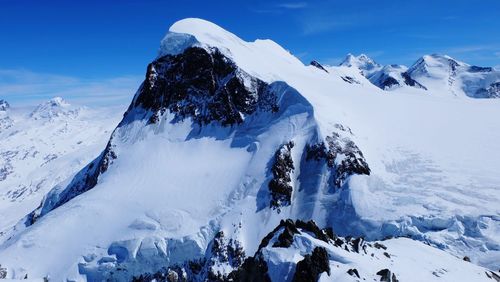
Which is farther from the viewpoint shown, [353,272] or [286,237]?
[286,237]

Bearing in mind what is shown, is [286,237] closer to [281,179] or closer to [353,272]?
[353,272]

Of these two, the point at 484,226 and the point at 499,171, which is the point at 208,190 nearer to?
the point at 484,226

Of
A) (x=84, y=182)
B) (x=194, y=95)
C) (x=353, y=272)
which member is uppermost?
(x=194, y=95)

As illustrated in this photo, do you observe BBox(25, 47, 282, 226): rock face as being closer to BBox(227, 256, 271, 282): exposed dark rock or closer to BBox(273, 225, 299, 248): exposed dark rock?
BBox(273, 225, 299, 248): exposed dark rock

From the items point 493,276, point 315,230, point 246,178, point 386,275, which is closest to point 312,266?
point 315,230

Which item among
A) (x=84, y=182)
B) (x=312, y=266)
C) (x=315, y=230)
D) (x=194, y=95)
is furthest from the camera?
(x=84, y=182)

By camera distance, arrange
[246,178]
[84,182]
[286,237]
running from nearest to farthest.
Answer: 1. [286,237]
2. [246,178]
3. [84,182]

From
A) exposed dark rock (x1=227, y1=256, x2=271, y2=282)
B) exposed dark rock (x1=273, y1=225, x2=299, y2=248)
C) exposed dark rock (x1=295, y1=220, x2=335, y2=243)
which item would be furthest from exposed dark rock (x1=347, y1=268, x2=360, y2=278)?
exposed dark rock (x1=227, y1=256, x2=271, y2=282)
